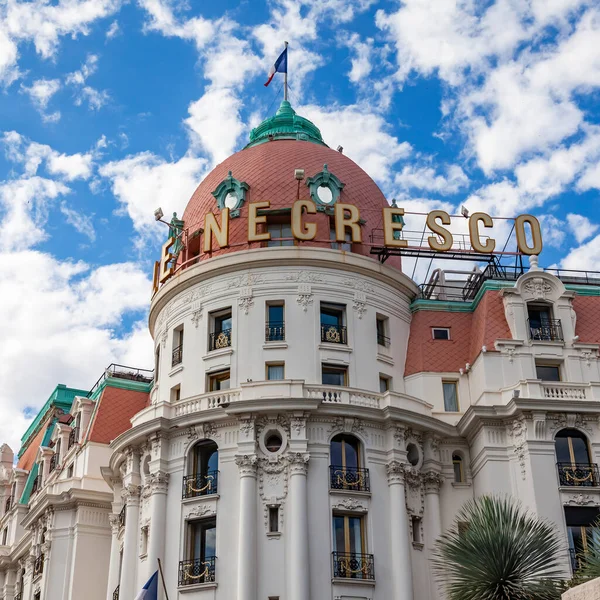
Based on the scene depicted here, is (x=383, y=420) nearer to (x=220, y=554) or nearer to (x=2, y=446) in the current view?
(x=220, y=554)

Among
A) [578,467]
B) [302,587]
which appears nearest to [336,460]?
[302,587]

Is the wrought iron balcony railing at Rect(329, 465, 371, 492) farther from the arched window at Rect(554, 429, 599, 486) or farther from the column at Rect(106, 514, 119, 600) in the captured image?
the column at Rect(106, 514, 119, 600)

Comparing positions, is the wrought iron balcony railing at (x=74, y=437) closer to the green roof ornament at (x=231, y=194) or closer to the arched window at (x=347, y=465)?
the green roof ornament at (x=231, y=194)

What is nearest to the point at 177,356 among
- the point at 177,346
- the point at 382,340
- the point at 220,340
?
the point at 177,346

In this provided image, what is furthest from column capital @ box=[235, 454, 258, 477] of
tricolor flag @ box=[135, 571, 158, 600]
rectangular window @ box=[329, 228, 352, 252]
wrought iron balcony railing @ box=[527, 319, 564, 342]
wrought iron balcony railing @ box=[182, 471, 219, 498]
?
wrought iron balcony railing @ box=[527, 319, 564, 342]

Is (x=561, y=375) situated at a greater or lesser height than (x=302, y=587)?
greater

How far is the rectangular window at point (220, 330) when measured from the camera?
5053 centimetres

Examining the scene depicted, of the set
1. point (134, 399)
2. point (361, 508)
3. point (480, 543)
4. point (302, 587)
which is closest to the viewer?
point (480, 543)

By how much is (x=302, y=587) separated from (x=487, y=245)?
2274 cm

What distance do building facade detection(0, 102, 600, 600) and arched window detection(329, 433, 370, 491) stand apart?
0.10 m

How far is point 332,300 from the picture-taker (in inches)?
2005

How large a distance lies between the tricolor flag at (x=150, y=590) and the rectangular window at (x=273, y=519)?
560 centimetres

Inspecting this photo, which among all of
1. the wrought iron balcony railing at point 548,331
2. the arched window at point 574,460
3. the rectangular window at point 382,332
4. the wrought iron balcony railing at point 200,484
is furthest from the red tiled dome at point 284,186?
the arched window at point 574,460

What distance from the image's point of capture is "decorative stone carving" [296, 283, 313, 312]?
50406 mm
